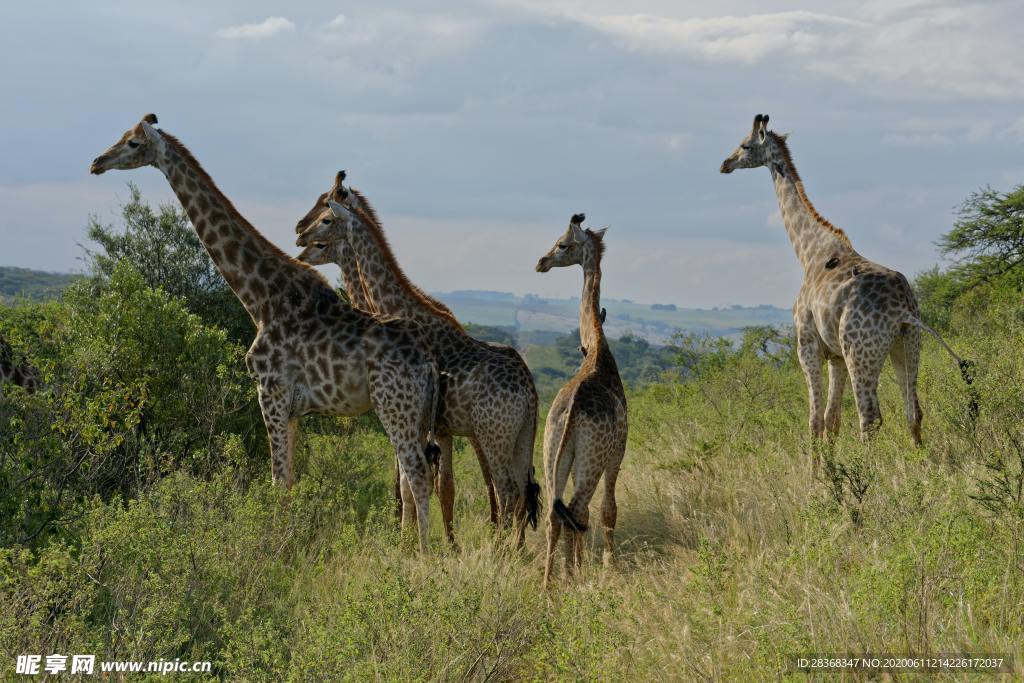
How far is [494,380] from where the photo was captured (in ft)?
26.4

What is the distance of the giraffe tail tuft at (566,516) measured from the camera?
22.5 feet

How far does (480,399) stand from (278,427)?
170cm

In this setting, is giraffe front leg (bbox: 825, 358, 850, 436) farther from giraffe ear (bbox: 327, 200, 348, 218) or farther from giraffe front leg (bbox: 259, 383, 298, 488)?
giraffe front leg (bbox: 259, 383, 298, 488)

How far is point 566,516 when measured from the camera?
688 centimetres

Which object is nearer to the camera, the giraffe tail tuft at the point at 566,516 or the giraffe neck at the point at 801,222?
the giraffe tail tuft at the point at 566,516

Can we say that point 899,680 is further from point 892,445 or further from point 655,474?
point 655,474

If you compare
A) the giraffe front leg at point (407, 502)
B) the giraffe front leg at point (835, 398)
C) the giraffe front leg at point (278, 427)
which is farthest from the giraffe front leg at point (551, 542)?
the giraffe front leg at point (835, 398)

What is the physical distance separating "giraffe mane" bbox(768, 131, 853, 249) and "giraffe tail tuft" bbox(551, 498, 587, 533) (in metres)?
4.95

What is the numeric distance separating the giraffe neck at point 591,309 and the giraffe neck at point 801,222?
102 inches

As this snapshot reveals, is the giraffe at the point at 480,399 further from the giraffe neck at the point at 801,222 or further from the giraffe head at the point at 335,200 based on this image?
the giraffe neck at the point at 801,222

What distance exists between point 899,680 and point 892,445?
415cm

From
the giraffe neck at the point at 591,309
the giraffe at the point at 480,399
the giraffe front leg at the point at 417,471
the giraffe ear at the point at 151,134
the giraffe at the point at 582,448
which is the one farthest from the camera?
the giraffe ear at the point at 151,134

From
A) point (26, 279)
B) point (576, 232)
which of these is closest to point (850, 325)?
point (576, 232)

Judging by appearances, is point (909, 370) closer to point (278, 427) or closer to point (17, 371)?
point (278, 427)
